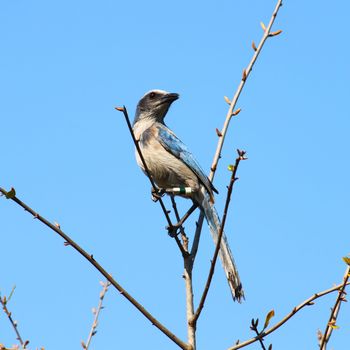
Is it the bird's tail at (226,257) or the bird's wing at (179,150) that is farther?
the bird's wing at (179,150)

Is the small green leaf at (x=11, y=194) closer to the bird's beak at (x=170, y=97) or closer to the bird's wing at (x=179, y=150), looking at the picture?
the bird's wing at (x=179, y=150)

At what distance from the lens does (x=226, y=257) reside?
19.0 ft

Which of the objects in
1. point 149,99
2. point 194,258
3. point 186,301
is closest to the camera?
point 186,301

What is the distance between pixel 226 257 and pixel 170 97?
3.23 m

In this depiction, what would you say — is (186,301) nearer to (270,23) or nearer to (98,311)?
(98,311)

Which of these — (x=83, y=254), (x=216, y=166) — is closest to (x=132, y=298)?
(x=83, y=254)

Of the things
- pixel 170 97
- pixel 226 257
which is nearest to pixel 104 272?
pixel 226 257

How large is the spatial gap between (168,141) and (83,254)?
429cm

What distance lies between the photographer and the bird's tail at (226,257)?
533 centimetres

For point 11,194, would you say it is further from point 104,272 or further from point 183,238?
point 183,238

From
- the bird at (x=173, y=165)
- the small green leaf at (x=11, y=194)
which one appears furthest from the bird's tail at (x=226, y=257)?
the small green leaf at (x=11, y=194)

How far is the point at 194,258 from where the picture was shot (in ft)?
14.8

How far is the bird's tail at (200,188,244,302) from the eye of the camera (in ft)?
17.5

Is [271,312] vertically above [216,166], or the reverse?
[216,166]
